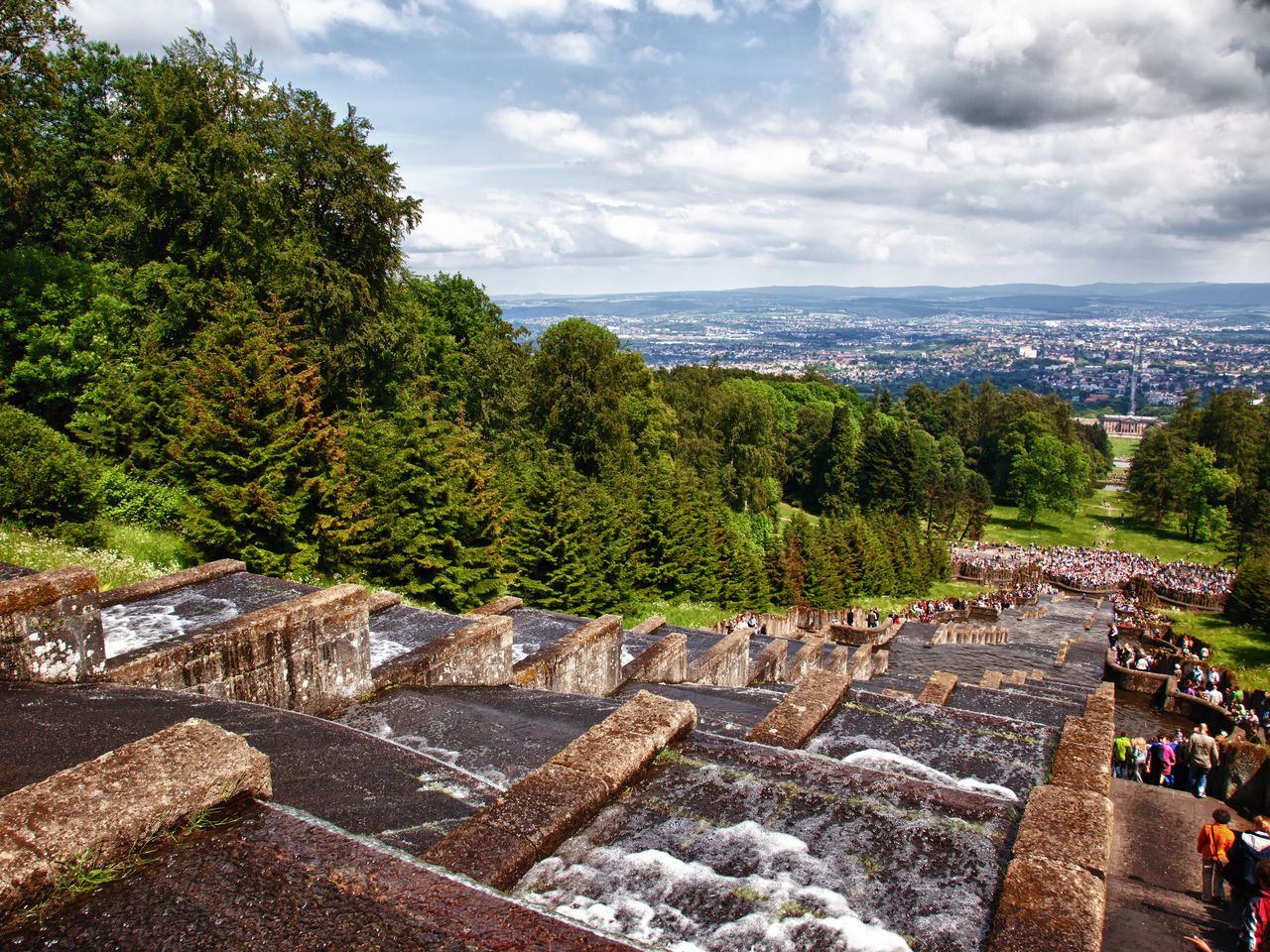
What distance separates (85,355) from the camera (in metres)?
25.0

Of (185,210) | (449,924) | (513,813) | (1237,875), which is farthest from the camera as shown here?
(185,210)

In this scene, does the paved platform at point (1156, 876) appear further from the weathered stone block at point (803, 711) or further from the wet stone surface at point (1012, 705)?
the weathered stone block at point (803, 711)

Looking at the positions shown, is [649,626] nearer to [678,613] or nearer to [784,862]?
[784,862]

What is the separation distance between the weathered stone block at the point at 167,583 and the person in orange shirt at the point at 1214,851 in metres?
12.1

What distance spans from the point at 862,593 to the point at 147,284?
4360cm

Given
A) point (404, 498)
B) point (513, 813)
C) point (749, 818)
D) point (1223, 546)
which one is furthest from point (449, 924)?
point (1223, 546)

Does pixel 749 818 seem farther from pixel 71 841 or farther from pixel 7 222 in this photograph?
pixel 7 222

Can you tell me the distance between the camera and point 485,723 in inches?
297

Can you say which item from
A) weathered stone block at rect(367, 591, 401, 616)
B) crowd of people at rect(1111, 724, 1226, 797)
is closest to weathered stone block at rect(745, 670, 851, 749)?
weathered stone block at rect(367, 591, 401, 616)

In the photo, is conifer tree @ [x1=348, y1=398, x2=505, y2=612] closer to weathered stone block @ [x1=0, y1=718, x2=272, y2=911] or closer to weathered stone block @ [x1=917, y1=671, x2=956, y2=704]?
weathered stone block @ [x1=917, y1=671, x2=956, y2=704]

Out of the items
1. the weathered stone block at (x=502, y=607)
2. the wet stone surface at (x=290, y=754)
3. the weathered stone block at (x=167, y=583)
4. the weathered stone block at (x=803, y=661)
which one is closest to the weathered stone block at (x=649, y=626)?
the weathered stone block at (x=803, y=661)

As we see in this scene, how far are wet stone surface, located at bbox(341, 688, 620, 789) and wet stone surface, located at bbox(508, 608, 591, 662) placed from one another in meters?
3.00

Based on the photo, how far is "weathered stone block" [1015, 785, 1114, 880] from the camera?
14.1 feet

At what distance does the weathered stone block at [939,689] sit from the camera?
11.4 meters
